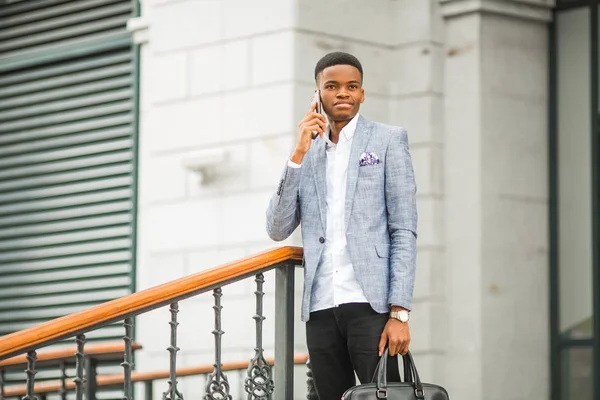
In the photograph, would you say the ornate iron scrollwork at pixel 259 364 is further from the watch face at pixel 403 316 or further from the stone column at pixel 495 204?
the stone column at pixel 495 204

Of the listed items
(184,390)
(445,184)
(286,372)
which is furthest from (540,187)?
(286,372)

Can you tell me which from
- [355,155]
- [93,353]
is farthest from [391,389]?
[93,353]

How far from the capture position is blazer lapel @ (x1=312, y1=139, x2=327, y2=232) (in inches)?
216

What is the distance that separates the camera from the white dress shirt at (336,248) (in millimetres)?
5305

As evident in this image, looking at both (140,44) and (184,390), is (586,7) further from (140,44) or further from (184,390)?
(184,390)

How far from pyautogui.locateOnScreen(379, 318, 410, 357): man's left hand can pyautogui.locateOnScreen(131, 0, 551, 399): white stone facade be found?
3.22 m

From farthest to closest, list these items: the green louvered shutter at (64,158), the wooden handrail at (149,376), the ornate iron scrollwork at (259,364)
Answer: the green louvered shutter at (64,158)
the wooden handrail at (149,376)
the ornate iron scrollwork at (259,364)

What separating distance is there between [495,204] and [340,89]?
3.65 m

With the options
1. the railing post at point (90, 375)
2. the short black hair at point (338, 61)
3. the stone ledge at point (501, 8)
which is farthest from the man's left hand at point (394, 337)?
the stone ledge at point (501, 8)

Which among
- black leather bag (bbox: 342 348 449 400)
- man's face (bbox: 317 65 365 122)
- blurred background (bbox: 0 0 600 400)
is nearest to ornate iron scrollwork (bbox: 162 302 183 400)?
black leather bag (bbox: 342 348 449 400)

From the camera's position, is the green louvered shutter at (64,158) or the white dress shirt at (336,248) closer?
the white dress shirt at (336,248)

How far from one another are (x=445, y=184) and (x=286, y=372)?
333 cm

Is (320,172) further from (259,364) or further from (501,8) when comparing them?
(501,8)

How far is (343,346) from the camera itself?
5.38 m
